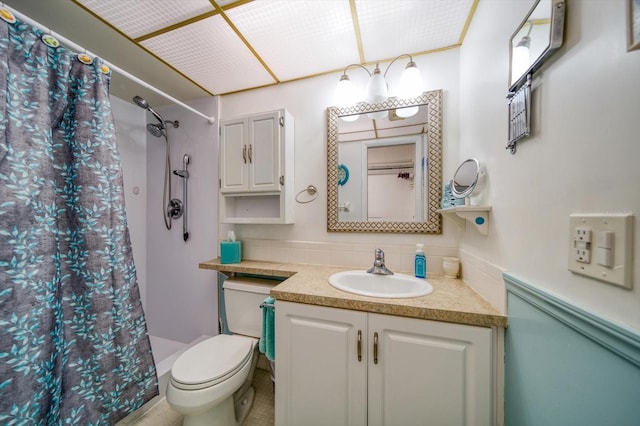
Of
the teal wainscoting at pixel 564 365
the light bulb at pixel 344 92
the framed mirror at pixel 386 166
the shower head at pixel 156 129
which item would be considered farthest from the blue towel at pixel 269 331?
the shower head at pixel 156 129

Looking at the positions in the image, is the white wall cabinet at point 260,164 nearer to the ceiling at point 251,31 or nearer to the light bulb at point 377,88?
the ceiling at point 251,31

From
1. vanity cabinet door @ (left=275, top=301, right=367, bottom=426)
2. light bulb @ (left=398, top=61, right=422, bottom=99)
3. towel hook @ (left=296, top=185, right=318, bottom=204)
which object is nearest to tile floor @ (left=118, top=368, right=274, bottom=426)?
vanity cabinet door @ (left=275, top=301, right=367, bottom=426)

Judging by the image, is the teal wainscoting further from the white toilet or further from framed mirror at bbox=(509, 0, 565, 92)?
the white toilet

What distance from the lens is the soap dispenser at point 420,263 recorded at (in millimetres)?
1149

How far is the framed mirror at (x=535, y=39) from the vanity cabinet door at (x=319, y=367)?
3.30 feet

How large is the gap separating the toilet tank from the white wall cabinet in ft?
1.43

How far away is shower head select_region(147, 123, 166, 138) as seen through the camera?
1727 mm

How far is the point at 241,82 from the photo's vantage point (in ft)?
5.08

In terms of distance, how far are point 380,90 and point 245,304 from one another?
1.59 m

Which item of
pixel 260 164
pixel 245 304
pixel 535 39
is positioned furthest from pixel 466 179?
pixel 245 304

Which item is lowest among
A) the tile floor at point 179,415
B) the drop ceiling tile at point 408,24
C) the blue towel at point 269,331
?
the tile floor at point 179,415

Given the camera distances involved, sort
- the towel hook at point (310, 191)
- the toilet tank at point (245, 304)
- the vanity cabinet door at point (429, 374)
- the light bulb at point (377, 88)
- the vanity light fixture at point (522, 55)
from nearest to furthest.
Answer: the vanity light fixture at point (522, 55) → the vanity cabinet door at point (429, 374) → the light bulb at point (377, 88) → the toilet tank at point (245, 304) → the towel hook at point (310, 191)

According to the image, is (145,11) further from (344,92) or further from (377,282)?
(377,282)

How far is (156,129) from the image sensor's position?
1.76 m
